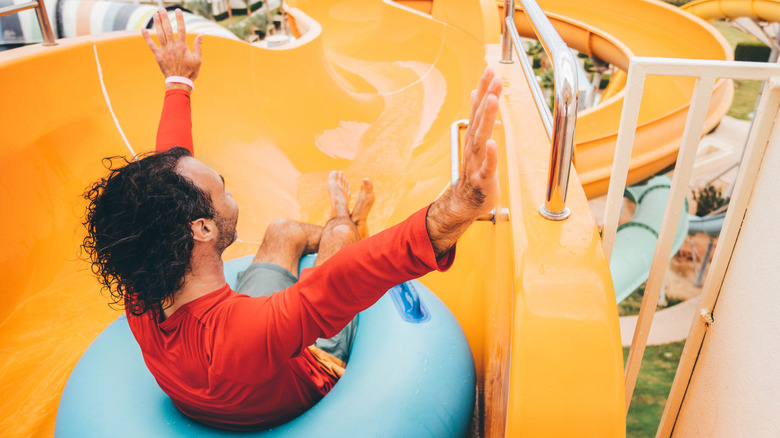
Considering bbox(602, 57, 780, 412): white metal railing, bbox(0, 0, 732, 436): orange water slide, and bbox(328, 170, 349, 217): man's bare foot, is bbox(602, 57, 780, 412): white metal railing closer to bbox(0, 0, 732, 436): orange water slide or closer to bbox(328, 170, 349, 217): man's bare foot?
bbox(0, 0, 732, 436): orange water slide

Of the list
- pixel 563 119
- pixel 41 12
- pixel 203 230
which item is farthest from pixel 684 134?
pixel 41 12

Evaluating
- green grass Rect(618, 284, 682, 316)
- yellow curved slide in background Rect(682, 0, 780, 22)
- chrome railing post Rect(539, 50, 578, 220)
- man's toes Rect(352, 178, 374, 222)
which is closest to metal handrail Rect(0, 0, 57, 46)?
man's toes Rect(352, 178, 374, 222)

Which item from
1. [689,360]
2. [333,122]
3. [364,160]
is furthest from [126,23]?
[689,360]

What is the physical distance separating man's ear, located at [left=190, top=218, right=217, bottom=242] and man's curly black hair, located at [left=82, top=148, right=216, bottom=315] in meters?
0.01

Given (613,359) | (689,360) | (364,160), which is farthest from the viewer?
(364,160)

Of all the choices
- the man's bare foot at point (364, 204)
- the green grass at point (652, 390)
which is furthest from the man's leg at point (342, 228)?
the green grass at point (652, 390)

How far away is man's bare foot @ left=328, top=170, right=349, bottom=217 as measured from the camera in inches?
87.8

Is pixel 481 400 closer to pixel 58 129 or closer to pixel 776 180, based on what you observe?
pixel 776 180

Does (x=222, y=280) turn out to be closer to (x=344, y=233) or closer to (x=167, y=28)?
(x=344, y=233)

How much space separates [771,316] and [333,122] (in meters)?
2.60

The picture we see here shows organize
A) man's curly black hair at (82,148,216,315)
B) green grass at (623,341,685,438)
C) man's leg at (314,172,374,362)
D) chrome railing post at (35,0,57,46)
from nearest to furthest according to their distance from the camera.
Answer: man's curly black hair at (82,148,216,315)
man's leg at (314,172,374,362)
chrome railing post at (35,0,57,46)
green grass at (623,341,685,438)

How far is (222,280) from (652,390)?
298cm

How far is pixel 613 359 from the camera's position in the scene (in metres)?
0.68

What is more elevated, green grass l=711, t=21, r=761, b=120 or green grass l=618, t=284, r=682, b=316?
green grass l=711, t=21, r=761, b=120
